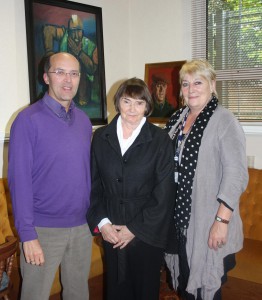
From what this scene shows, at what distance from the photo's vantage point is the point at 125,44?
394 cm

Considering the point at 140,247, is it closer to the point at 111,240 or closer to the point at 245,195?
the point at 111,240

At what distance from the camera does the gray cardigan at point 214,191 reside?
1.75 m

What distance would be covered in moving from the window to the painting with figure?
91 centimetres

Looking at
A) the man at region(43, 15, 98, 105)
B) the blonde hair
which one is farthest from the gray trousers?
the man at region(43, 15, 98, 105)

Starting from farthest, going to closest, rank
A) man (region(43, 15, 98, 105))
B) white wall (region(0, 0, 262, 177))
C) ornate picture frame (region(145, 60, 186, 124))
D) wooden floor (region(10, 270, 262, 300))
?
ornate picture frame (region(145, 60, 186, 124))
man (region(43, 15, 98, 105))
white wall (region(0, 0, 262, 177))
wooden floor (region(10, 270, 262, 300))

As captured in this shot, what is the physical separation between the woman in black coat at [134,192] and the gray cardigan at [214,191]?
0.14 meters

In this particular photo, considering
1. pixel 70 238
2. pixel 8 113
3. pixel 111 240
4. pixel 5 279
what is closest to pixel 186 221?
pixel 111 240

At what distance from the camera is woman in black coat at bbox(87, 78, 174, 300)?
1.78 m

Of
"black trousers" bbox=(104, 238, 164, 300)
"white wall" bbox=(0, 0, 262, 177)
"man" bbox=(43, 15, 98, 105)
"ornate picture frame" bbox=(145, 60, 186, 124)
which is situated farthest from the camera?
"ornate picture frame" bbox=(145, 60, 186, 124)

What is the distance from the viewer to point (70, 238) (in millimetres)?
1875

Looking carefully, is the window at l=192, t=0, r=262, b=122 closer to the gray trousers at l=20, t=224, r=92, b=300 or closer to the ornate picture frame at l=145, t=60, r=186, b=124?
the ornate picture frame at l=145, t=60, r=186, b=124

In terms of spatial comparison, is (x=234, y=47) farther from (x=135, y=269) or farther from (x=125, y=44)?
(x=135, y=269)

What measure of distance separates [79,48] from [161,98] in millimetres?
873

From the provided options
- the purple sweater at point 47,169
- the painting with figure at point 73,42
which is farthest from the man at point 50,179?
the painting with figure at point 73,42
